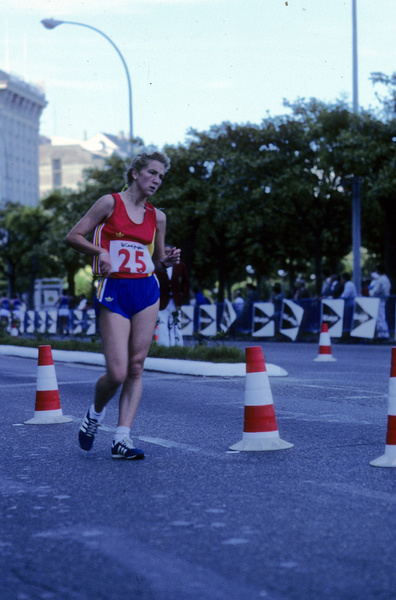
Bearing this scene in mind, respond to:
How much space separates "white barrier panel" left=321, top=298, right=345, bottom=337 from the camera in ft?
76.7

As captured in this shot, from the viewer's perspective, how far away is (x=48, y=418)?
27.9 ft

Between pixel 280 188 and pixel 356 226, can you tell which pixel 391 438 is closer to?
pixel 356 226

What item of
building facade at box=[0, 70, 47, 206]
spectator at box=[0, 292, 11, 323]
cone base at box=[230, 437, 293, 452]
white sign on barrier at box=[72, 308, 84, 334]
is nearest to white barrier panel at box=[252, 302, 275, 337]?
white sign on barrier at box=[72, 308, 84, 334]

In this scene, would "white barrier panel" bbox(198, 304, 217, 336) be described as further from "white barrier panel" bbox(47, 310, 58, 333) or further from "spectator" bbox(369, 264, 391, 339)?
"white barrier panel" bbox(47, 310, 58, 333)

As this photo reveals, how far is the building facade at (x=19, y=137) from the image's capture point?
12012cm

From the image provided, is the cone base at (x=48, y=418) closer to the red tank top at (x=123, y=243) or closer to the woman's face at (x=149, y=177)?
the red tank top at (x=123, y=243)

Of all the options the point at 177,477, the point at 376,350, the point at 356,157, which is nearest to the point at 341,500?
the point at 177,477

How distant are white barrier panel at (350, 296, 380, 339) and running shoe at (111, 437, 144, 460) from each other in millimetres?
16685

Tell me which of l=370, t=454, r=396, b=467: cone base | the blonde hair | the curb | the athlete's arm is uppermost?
the blonde hair

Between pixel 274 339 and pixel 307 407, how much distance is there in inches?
672

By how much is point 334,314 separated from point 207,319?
585 centimetres

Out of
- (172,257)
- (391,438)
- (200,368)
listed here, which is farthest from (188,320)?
(391,438)

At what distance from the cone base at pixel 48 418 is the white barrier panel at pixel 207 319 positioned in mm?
19653

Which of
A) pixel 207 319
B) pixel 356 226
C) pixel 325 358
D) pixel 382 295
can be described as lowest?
pixel 325 358
